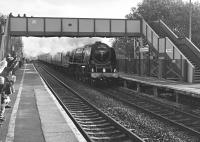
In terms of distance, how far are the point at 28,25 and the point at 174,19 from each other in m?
29.4

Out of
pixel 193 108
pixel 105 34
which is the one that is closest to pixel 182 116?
pixel 193 108

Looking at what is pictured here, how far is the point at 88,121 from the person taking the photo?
13.0 meters

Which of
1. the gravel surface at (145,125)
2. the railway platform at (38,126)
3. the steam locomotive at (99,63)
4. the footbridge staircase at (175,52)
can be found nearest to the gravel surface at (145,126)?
the gravel surface at (145,125)

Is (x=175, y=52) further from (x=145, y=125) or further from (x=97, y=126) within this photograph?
(x=97, y=126)

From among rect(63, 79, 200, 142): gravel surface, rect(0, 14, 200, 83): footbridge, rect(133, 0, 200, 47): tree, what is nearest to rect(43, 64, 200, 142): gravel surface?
rect(63, 79, 200, 142): gravel surface

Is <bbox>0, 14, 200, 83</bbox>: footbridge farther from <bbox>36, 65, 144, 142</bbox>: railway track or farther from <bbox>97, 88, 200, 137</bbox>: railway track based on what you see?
<bbox>36, 65, 144, 142</bbox>: railway track

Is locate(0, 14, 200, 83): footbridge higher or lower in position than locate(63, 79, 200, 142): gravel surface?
higher

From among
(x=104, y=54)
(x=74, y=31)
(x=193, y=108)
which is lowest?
(x=193, y=108)

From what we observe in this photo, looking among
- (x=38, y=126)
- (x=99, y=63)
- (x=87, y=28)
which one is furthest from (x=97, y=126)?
(x=87, y=28)

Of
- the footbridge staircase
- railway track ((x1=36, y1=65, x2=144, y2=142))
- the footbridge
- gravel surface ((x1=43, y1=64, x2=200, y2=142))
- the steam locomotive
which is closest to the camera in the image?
railway track ((x1=36, y1=65, x2=144, y2=142))

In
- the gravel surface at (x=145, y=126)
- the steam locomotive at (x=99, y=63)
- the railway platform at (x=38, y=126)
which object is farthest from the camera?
the steam locomotive at (x=99, y=63)

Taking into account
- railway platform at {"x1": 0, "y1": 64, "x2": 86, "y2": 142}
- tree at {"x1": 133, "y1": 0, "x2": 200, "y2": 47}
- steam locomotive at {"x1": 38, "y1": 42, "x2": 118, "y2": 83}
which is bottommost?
railway platform at {"x1": 0, "y1": 64, "x2": 86, "y2": 142}

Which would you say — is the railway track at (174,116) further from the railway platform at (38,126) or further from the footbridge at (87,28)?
the footbridge at (87,28)

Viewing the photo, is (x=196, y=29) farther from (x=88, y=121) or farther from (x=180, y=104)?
(x=88, y=121)
